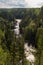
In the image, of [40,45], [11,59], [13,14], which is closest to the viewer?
[40,45]

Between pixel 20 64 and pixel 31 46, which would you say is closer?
pixel 20 64

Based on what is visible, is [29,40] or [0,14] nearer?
[29,40]

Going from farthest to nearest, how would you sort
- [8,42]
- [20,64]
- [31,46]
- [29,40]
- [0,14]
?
[0,14], [29,40], [31,46], [8,42], [20,64]

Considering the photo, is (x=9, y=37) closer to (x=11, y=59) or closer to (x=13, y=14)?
(x=11, y=59)

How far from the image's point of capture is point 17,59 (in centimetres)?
3012

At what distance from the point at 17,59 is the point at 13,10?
56.3 metres

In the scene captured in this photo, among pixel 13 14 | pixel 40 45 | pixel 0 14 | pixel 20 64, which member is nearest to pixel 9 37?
pixel 20 64

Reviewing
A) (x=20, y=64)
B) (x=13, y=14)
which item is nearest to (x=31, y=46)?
(x=20, y=64)

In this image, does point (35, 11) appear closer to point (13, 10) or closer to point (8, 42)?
point (13, 10)

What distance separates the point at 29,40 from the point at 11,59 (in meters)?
24.3

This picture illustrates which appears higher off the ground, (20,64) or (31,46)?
(20,64)

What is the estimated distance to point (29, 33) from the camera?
5416 centimetres

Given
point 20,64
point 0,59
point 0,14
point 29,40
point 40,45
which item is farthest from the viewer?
point 0,14

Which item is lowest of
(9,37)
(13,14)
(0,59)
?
(13,14)
